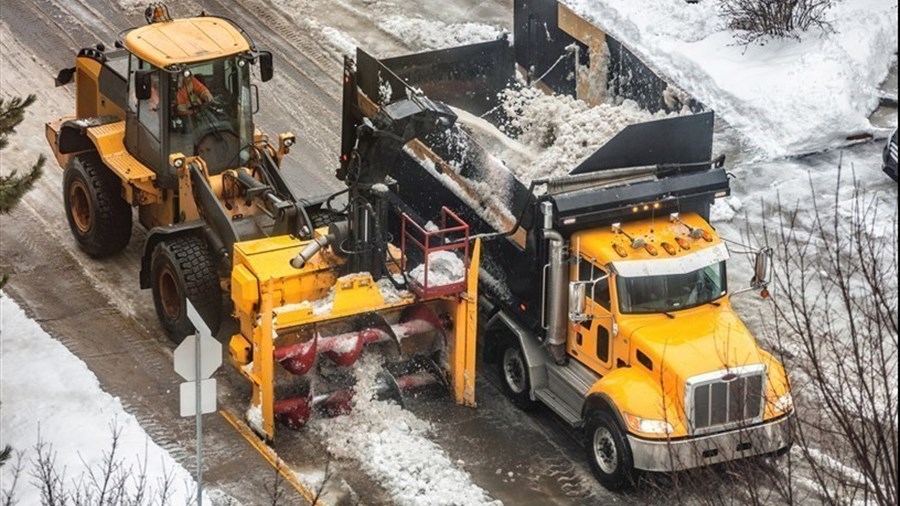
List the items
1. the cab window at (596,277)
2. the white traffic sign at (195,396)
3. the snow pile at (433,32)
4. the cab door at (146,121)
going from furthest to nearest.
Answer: the snow pile at (433,32), the cab door at (146,121), the cab window at (596,277), the white traffic sign at (195,396)

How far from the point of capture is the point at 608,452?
47.0 ft

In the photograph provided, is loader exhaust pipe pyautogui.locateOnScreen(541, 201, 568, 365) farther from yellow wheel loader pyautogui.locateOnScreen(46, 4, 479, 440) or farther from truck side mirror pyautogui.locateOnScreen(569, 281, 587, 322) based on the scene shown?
yellow wheel loader pyautogui.locateOnScreen(46, 4, 479, 440)

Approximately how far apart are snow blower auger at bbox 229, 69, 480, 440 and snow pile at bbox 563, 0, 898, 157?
7433 mm

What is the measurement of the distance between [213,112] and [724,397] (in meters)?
6.15

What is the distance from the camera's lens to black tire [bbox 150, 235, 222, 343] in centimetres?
1574

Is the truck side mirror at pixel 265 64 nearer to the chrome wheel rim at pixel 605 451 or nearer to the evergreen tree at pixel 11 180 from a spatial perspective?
the evergreen tree at pixel 11 180

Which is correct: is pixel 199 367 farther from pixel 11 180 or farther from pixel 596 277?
pixel 596 277

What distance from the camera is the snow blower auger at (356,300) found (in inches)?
580

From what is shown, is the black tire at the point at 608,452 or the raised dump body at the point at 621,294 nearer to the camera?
the raised dump body at the point at 621,294

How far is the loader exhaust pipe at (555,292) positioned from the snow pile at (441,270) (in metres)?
0.84

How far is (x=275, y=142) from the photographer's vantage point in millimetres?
20828

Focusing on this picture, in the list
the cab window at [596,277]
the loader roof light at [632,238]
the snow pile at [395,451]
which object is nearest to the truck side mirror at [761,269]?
the loader roof light at [632,238]

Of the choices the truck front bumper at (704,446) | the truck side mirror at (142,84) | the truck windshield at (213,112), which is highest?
the truck side mirror at (142,84)

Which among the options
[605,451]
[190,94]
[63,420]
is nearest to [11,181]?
[63,420]
